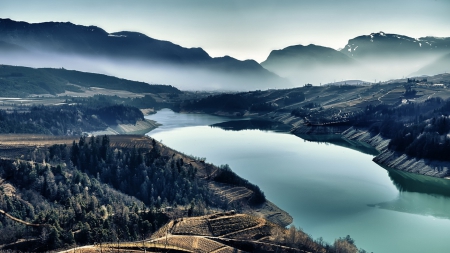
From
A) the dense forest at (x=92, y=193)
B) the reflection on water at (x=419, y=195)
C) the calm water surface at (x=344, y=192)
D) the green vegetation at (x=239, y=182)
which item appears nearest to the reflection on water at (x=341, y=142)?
the calm water surface at (x=344, y=192)

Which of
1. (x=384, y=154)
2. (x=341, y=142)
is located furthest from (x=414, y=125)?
(x=341, y=142)

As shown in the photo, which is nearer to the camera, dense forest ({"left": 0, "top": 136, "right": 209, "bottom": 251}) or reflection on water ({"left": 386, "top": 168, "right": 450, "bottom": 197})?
dense forest ({"left": 0, "top": 136, "right": 209, "bottom": 251})

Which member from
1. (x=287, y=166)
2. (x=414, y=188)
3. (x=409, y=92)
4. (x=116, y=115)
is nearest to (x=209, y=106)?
(x=116, y=115)

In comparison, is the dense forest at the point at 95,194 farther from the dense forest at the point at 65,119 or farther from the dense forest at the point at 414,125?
the dense forest at the point at 65,119

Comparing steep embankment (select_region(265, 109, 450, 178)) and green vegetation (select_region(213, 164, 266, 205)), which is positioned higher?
steep embankment (select_region(265, 109, 450, 178))

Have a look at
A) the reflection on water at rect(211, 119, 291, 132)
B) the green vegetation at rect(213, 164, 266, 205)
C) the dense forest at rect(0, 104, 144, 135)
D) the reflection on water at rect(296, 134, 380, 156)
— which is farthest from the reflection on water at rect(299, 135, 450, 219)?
the dense forest at rect(0, 104, 144, 135)

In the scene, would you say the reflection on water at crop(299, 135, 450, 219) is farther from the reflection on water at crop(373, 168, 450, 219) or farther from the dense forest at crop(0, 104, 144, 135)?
the dense forest at crop(0, 104, 144, 135)

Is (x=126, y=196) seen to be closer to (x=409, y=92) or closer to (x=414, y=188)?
(x=414, y=188)
